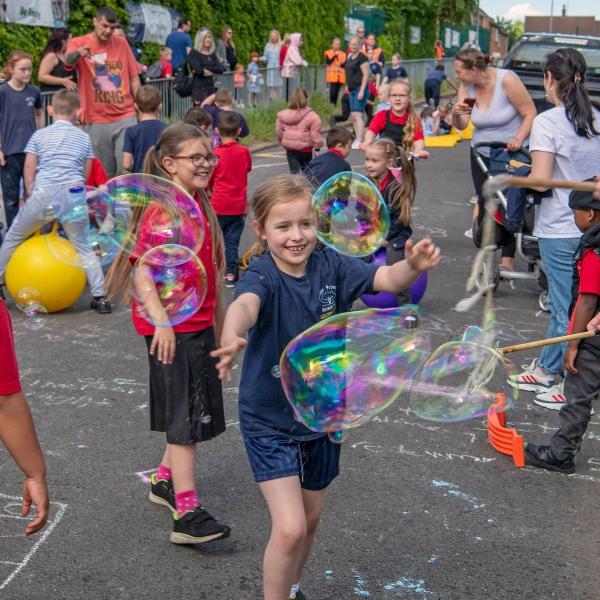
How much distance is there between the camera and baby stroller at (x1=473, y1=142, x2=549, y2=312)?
24.6 feet

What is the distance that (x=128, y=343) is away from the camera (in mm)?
7039

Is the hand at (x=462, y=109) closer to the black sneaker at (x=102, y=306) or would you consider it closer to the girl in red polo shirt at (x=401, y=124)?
the girl in red polo shirt at (x=401, y=124)

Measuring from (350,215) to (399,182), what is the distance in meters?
2.76

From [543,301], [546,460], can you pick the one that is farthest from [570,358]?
[543,301]

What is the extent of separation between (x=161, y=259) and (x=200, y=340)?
0.41m

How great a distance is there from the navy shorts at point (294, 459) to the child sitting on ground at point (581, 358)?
1868 millimetres

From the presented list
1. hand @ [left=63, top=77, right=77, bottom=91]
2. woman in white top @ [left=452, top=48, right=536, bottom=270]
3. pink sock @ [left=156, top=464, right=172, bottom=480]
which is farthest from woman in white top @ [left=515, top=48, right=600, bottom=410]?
hand @ [left=63, top=77, right=77, bottom=91]

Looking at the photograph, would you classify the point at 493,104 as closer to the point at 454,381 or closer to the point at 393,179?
the point at 393,179

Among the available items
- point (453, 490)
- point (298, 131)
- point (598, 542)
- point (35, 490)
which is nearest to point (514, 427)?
point (453, 490)

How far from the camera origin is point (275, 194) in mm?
3334

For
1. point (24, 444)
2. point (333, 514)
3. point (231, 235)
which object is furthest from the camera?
point (231, 235)

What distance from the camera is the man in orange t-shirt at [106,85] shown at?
32.0 feet

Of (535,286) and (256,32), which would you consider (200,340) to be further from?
(256,32)

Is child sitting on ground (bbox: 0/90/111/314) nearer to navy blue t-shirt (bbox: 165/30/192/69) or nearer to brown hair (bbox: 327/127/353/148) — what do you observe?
brown hair (bbox: 327/127/353/148)
